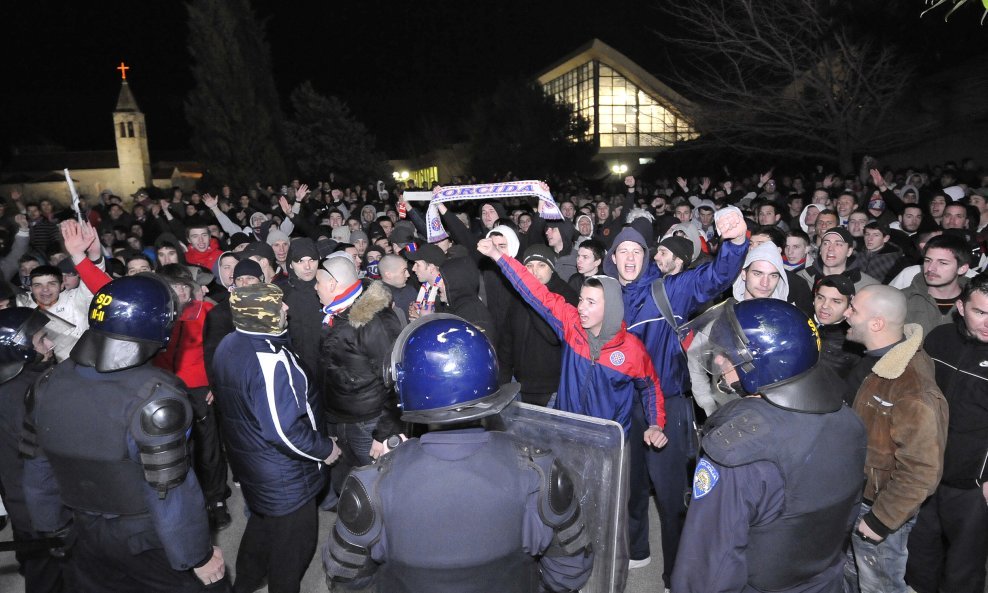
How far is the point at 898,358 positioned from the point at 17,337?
435cm

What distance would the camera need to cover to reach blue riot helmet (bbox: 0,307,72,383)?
300 centimetres

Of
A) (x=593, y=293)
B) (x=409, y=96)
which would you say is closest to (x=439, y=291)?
(x=593, y=293)

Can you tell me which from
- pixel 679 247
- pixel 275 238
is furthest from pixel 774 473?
pixel 275 238

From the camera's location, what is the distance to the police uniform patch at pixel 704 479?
213 cm

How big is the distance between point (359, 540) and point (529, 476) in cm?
55

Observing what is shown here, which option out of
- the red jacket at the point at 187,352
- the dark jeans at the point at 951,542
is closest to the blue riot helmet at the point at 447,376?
the dark jeans at the point at 951,542

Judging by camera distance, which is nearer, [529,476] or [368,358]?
[529,476]

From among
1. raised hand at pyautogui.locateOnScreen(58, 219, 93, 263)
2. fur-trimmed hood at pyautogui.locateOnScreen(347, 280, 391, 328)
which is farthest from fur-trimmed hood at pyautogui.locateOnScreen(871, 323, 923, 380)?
raised hand at pyautogui.locateOnScreen(58, 219, 93, 263)

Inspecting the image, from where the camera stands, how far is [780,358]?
2.18m

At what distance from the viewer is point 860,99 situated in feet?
55.8

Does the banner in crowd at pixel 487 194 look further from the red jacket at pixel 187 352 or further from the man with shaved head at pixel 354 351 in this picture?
the red jacket at pixel 187 352

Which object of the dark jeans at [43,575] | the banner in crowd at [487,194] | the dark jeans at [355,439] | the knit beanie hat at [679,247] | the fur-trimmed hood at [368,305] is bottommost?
the dark jeans at [43,575]

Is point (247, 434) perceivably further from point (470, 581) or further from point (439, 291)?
point (439, 291)

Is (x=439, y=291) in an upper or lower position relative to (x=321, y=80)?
lower
